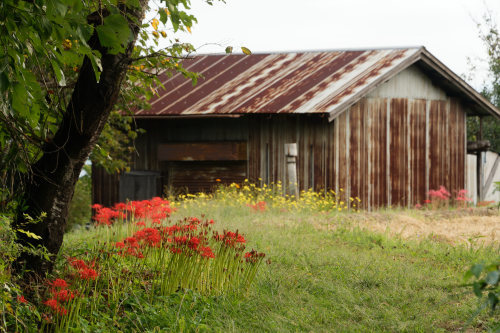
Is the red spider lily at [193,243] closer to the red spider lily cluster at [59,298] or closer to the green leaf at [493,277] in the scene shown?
the red spider lily cluster at [59,298]

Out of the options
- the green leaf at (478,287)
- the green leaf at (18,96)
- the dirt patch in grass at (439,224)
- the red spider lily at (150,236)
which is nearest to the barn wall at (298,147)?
the dirt patch in grass at (439,224)

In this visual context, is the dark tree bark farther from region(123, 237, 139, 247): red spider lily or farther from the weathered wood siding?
the weathered wood siding

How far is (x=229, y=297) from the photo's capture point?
5.95 m

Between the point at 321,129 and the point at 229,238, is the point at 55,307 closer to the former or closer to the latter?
the point at 229,238

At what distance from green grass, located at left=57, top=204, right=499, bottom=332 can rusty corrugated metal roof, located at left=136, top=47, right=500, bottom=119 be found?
19.8 ft

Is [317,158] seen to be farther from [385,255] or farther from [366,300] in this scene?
[366,300]

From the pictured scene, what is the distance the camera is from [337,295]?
6.00m

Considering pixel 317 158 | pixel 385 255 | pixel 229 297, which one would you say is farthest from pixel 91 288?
pixel 317 158

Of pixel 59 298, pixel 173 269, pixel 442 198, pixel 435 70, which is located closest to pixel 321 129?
pixel 435 70

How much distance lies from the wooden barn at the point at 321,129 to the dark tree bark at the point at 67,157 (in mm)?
8989

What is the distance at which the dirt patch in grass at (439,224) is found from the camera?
31.4ft

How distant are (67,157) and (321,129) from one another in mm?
10339

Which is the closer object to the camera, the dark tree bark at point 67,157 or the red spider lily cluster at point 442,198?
the dark tree bark at point 67,157

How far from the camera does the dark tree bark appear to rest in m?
5.57
